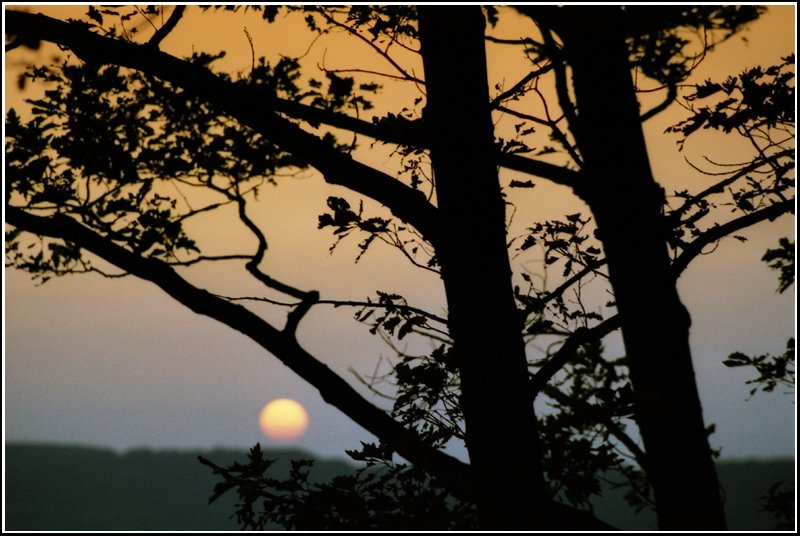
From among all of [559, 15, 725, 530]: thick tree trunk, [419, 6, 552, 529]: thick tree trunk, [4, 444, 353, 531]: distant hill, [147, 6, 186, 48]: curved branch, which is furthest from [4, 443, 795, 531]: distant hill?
[419, 6, 552, 529]: thick tree trunk

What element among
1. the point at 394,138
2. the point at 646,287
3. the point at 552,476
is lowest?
the point at 552,476

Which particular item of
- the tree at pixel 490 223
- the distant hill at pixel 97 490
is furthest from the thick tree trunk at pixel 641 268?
the distant hill at pixel 97 490

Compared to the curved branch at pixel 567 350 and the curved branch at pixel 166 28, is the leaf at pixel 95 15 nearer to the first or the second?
the curved branch at pixel 166 28

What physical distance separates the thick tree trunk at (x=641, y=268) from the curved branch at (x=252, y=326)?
1826 mm

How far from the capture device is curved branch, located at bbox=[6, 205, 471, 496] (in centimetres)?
466

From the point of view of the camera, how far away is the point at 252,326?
15.4 ft

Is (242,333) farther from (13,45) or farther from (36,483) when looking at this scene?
(36,483)

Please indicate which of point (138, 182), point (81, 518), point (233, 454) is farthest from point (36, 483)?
point (138, 182)

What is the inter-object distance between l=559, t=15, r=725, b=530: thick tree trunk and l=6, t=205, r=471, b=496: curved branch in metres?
1.83

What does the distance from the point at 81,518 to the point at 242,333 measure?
3709 inches

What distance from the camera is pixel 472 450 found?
420 cm

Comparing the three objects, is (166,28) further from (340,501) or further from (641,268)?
(641,268)

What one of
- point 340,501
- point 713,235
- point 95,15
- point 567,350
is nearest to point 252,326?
point 340,501

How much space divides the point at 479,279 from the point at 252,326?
5.01 ft
